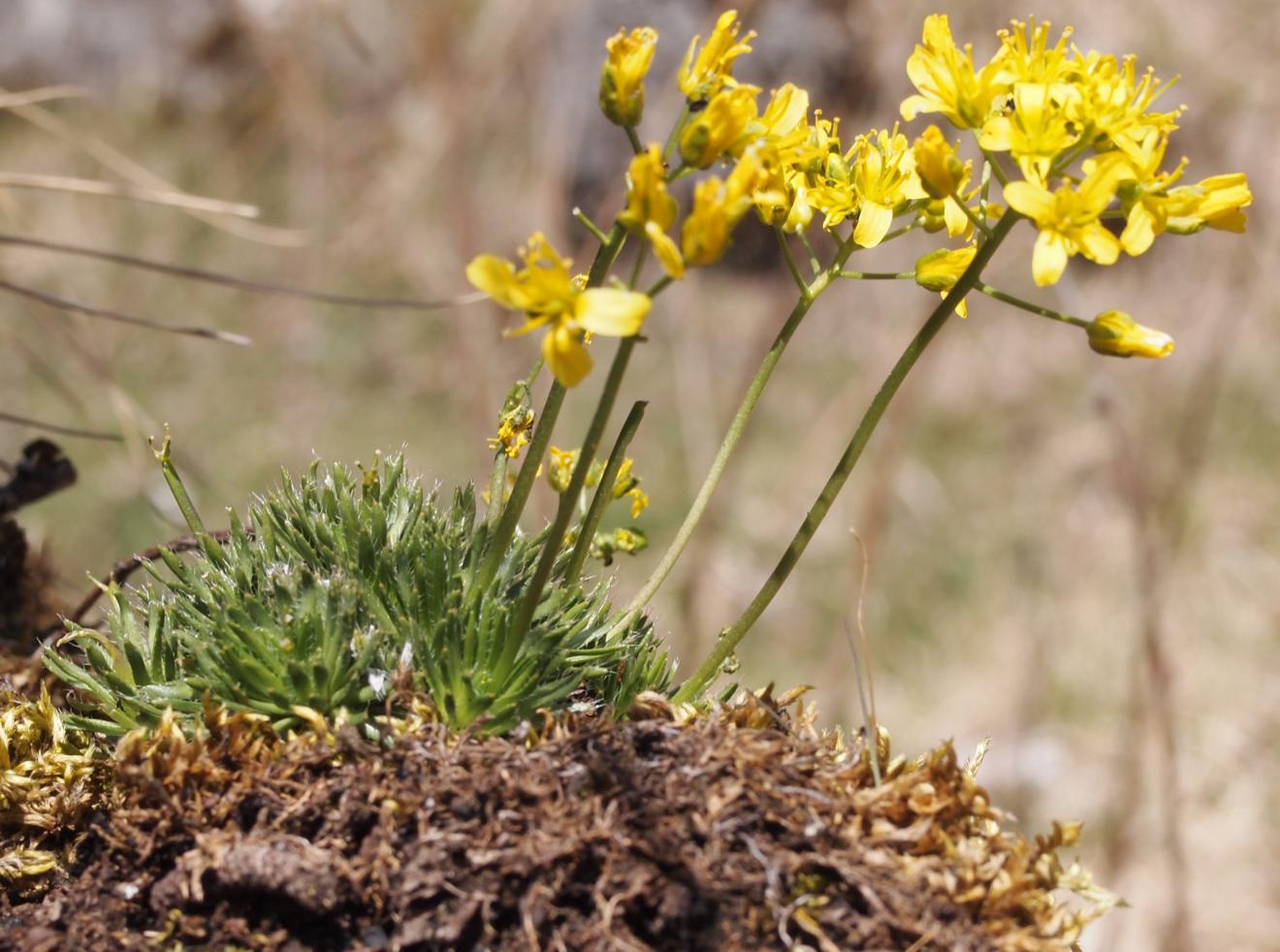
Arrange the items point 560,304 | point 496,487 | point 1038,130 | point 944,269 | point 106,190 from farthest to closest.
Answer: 1. point 106,190
2. point 496,487
3. point 944,269
4. point 1038,130
5. point 560,304

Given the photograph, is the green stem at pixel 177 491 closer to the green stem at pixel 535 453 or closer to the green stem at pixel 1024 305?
the green stem at pixel 535 453

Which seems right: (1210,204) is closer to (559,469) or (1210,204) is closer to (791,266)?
(791,266)

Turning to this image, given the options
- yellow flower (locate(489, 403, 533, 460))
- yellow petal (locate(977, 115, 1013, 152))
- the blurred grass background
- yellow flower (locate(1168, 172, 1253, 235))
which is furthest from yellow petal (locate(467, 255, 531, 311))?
the blurred grass background

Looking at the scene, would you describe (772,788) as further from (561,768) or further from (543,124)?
(543,124)

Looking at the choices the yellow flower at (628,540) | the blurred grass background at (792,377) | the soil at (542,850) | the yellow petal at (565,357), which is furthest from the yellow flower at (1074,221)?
the blurred grass background at (792,377)

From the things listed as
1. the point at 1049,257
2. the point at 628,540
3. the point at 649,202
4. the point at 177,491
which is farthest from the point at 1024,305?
the point at 177,491

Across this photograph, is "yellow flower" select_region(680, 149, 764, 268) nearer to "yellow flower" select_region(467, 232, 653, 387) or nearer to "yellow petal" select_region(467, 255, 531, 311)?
"yellow flower" select_region(467, 232, 653, 387)
